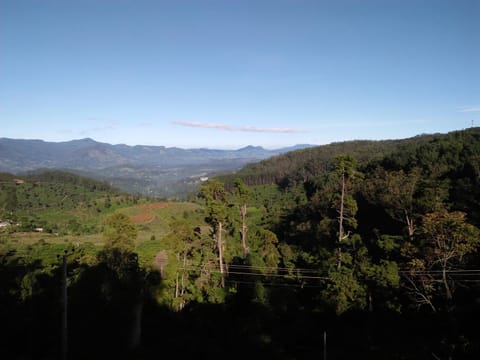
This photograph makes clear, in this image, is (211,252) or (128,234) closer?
(128,234)

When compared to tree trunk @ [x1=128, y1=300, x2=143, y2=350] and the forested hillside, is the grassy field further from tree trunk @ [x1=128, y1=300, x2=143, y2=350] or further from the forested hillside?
tree trunk @ [x1=128, y1=300, x2=143, y2=350]

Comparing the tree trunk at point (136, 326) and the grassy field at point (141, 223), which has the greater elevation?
the tree trunk at point (136, 326)

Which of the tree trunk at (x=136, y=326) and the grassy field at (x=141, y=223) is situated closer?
the tree trunk at (x=136, y=326)

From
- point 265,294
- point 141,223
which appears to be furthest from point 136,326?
point 141,223

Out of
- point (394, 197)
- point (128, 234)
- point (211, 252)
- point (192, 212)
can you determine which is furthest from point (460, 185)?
point (192, 212)

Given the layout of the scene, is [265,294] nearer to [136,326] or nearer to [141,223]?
[136,326]

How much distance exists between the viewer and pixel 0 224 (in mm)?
63219

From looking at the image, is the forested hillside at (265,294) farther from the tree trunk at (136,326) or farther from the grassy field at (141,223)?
the grassy field at (141,223)

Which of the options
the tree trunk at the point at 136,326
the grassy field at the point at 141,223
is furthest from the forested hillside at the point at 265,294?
the grassy field at the point at 141,223

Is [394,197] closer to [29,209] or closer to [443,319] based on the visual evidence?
[443,319]

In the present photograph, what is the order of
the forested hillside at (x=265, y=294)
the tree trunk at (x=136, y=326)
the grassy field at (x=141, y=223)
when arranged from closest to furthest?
the forested hillside at (x=265, y=294)
the tree trunk at (x=136, y=326)
the grassy field at (x=141, y=223)

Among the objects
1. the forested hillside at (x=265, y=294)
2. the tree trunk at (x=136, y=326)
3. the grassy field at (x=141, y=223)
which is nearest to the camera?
the forested hillside at (x=265, y=294)

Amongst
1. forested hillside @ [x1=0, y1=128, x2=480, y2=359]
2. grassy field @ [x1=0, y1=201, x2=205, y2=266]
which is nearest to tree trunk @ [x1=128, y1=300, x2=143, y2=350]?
forested hillside @ [x1=0, y1=128, x2=480, y2=359]

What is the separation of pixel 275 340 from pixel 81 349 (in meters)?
9.76
